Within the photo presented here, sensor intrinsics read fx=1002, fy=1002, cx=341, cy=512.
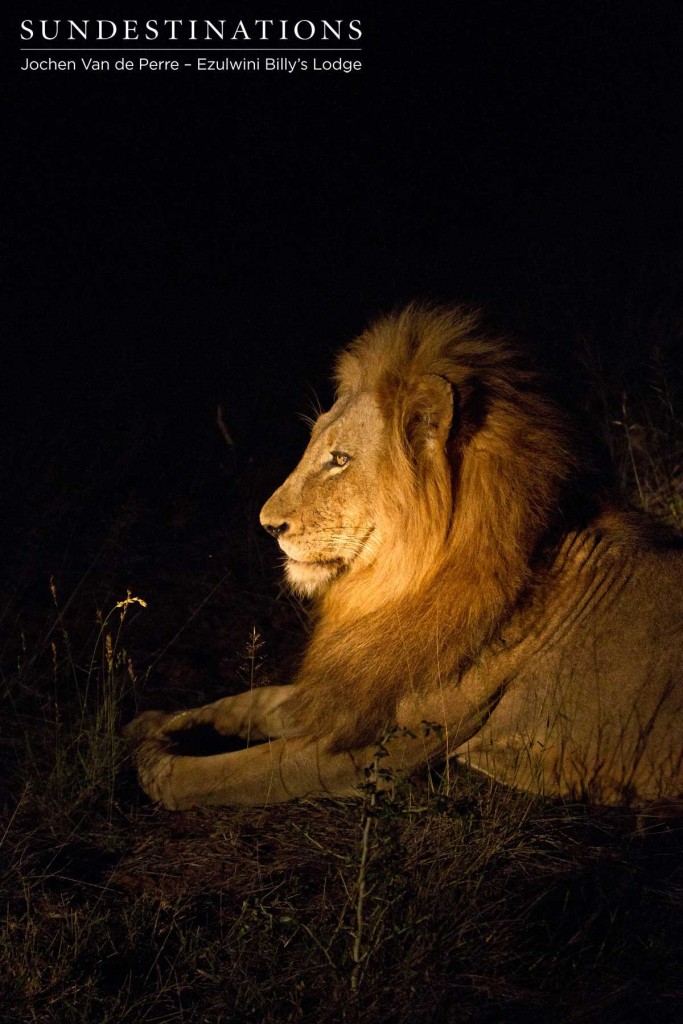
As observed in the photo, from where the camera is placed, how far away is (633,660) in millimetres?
2914

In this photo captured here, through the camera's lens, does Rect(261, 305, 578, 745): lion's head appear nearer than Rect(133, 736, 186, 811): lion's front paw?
Yes

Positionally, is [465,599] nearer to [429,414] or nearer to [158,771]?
[429,414]

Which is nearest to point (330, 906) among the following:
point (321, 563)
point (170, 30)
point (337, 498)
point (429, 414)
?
point (321, 563)

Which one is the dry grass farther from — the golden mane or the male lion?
the golden mane

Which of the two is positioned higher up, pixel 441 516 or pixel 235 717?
pixel 441 516

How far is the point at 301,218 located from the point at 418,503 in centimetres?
818

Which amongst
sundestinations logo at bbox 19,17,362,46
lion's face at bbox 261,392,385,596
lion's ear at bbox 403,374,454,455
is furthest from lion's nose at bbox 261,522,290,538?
sundestinations logo at bbox 19,17,362,46

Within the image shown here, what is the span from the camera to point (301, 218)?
1066 cm

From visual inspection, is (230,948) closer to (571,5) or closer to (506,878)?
(506,878)

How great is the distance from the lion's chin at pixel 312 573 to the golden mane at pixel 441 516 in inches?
4.4

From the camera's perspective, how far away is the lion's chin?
11.0ft

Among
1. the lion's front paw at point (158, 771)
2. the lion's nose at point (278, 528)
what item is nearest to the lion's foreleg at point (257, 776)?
the lion's front paw at point (158, 771)

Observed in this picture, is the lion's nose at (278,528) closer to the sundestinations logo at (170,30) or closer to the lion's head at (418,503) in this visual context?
the lion's head at (418,503)

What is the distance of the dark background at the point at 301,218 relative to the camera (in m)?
7.17
